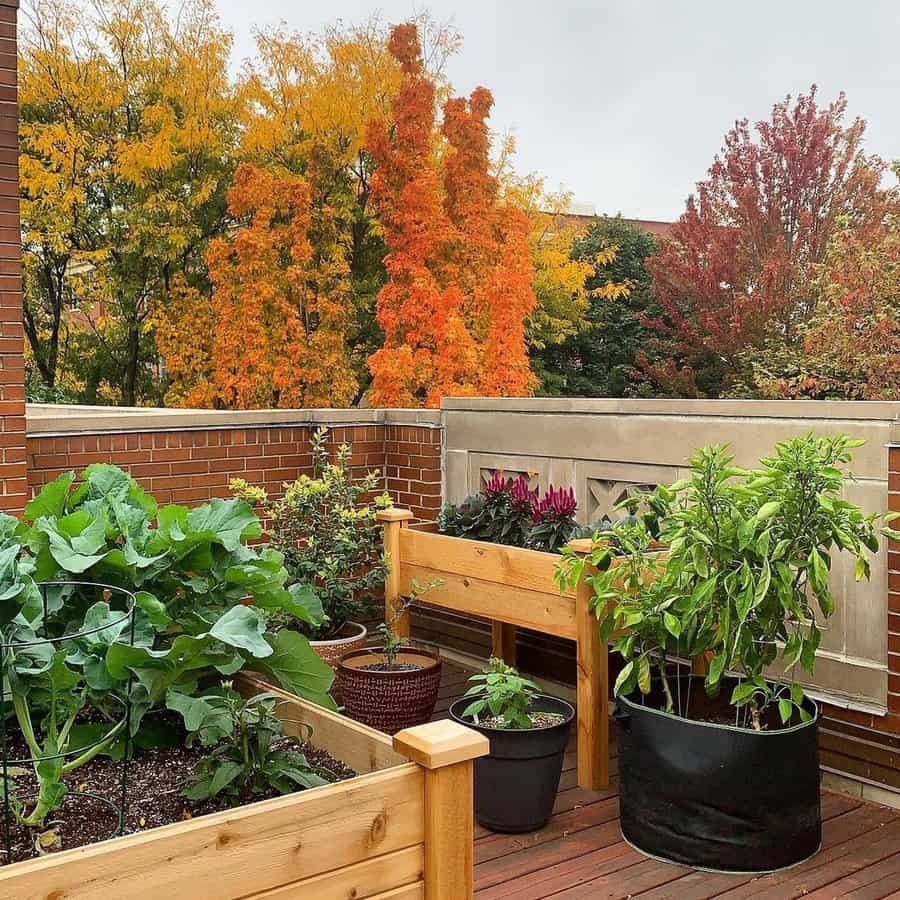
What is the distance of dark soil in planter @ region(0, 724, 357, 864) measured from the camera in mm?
1739

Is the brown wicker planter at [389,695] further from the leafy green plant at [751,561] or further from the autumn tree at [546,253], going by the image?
the autumn tree at [546,253]

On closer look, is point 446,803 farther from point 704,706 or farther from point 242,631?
point 704,706

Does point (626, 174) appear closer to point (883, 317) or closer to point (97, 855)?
point (883, 317)

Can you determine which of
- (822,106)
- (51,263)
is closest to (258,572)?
(51,263)

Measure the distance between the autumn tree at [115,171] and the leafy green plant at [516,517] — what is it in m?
10.1

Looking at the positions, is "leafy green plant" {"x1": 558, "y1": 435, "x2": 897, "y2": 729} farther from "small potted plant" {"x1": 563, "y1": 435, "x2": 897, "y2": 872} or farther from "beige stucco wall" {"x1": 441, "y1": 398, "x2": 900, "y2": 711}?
"beige stucco wall" {"x1": 441, "y1": 398, "x2": 900, "y2": 711}

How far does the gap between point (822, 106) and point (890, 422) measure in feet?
51.7

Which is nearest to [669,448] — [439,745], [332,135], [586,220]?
[439,745]

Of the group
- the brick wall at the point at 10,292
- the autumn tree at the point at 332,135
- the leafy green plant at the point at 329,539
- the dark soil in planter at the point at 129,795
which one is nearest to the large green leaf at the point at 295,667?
the dark soil in planter at the point at 129,795

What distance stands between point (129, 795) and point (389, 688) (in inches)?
77.9

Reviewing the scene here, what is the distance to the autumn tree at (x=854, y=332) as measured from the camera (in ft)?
40.9

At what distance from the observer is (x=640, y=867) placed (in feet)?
9.70

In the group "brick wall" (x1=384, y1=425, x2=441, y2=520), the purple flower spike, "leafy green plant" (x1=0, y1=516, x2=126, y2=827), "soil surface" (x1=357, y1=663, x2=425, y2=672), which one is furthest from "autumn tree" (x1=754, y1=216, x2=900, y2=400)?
"leafy green plant" (x1=0, y1=516, x2=126, y2=827)

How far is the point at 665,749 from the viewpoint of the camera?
9.62 ft
